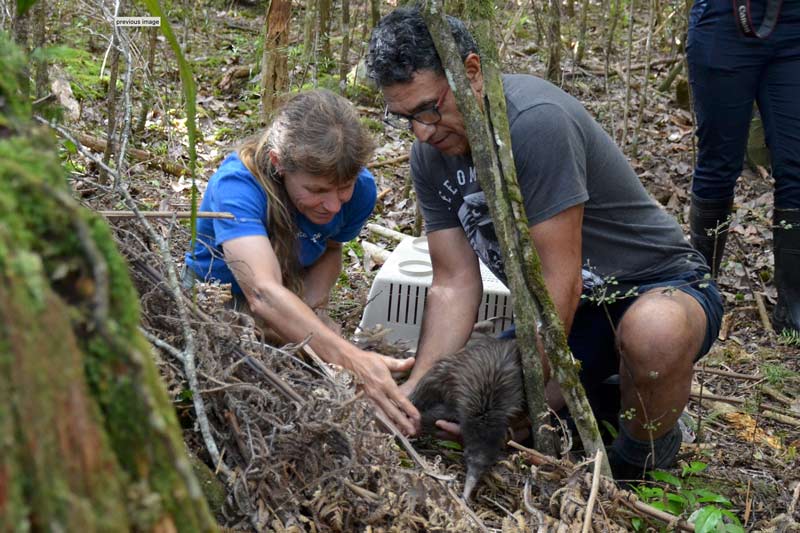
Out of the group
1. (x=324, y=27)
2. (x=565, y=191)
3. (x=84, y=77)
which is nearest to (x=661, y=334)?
(x=565, y=191)

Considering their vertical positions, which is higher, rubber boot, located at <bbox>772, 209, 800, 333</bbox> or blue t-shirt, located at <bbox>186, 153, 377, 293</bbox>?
blue t-shirt, located at <bbox>186, 153, 377, 293</bbox>

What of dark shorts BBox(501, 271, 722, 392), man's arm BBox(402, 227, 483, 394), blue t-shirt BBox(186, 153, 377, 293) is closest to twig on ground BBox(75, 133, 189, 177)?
A: blue t-shirt BBox(186, 153, 377, 293)

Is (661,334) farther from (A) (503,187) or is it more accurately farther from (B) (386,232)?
(B) (386,232)

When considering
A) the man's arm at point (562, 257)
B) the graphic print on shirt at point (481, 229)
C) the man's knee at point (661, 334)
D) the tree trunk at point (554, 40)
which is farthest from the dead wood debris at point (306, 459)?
the tree trunk at point (554, 40)

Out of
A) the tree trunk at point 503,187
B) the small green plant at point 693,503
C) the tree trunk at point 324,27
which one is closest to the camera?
the small green plant at point 693,503

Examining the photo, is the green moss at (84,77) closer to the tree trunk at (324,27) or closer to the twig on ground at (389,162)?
the tree trunk at (324,27)

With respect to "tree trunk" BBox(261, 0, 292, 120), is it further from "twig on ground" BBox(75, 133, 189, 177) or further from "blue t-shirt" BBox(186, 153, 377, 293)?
"blue t-shirt" BBox(186, 153, 377, 293)

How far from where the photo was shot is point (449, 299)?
4320 millimetres

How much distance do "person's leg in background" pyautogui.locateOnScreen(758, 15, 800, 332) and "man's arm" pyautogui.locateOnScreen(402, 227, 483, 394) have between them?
2217 mm

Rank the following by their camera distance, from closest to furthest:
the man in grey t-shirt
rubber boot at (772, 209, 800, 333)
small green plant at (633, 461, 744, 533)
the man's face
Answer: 1. small green plant at (633, 461, 744, 533)
2. the man in grey t-shirt
3. the man's face
4. rubber boot at (772, 209, 800, 333)

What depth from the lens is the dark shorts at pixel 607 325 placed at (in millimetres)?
4059

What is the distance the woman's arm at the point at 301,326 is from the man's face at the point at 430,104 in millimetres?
907

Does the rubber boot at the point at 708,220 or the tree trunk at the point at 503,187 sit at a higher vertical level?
the tree trunk at the point at 503,187

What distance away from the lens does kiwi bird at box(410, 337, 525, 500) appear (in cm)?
344
